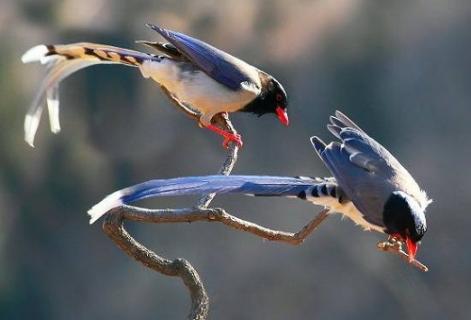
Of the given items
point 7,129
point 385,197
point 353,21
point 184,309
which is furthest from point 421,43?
point 385,197

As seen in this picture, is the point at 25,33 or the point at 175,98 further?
the point at 25,33

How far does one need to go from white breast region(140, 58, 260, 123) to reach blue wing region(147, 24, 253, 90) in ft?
0.05

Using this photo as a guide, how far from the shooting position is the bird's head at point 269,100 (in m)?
2.52

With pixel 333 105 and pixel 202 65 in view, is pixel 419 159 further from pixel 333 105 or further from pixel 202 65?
pixel 202 65

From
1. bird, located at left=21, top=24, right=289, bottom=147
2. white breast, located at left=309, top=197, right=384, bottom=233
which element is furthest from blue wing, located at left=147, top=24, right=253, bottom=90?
white breast, located at left=309, top=197, right=384, bottom=233

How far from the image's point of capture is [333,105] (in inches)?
146

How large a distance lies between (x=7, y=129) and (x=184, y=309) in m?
0.89

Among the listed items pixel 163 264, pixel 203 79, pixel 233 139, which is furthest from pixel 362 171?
pixel 203 79

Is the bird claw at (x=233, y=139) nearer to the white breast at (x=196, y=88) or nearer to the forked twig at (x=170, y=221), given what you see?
the white breast at (x=196, y=88)

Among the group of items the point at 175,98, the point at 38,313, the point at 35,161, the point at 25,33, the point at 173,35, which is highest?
the point at 173,35

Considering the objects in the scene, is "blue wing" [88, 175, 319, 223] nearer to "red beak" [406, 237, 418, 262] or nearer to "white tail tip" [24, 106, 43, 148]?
"red beak" [406, 237, 418, 262]

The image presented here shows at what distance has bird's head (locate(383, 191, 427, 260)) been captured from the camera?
78.9 inches

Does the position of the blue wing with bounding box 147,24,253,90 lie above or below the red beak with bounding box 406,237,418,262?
above

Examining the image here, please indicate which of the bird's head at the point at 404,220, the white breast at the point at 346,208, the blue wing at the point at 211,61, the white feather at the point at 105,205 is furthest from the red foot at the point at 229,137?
the white feather at the point at 105,205
